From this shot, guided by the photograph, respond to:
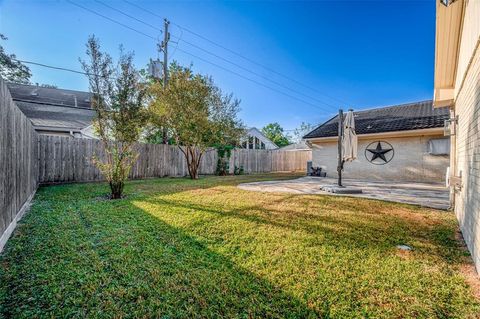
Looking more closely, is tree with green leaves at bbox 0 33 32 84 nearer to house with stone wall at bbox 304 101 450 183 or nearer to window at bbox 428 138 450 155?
house with stone wall at bbox 304 101 450 183

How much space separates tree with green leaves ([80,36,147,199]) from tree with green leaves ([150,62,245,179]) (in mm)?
3958

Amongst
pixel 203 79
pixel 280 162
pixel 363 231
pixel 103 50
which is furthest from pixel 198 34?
pixel 363 231

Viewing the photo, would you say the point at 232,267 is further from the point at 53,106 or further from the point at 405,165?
the point at 53,106

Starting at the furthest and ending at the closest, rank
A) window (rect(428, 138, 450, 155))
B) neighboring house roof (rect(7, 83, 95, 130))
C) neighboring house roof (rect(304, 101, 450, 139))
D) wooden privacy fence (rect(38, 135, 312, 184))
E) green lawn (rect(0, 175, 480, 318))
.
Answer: neighboring house roof (rect(7, 83, 95, 130)), neighboring house roof (rect(304, 101, 450, 139)), window (rect(428, 138, 450, 155)), wooden privacy fence (rect(38, 135, 312, 184)), green lawn (rect(0, 175, 480, 318))

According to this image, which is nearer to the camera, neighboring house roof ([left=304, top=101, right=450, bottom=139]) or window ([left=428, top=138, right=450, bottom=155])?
window ([left=428, top=138, right=450, bottom=155])

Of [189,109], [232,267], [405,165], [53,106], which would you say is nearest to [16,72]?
[53,106]

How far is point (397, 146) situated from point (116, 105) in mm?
11717

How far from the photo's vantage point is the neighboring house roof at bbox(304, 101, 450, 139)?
9.77 m

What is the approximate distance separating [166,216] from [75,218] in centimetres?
153

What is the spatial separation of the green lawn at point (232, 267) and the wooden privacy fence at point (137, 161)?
177 inches

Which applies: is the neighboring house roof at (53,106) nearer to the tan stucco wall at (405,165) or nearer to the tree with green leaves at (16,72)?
the tree with green leaves at (16,72)

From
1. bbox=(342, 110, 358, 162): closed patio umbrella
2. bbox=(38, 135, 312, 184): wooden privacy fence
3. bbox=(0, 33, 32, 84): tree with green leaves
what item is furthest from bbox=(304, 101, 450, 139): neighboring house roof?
bbox=(0, 33, 32, 84): tree with green leaves

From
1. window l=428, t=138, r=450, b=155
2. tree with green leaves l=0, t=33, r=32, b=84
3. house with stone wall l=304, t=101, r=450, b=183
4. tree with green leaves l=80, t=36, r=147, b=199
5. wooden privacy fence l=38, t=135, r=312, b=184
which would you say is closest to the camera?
tree with green leaves l=80, t=36, r=147, b=199

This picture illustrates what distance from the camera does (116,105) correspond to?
5703 millimetres
